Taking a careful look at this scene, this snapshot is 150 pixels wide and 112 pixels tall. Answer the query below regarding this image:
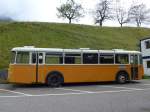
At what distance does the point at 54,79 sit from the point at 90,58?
3.17 meters

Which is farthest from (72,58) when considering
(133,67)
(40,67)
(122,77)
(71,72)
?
(133,67)

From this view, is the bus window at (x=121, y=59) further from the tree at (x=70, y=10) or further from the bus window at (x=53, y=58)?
the tree at (x=70, y=10)

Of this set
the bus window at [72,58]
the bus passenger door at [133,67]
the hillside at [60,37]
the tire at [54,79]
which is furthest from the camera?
the hillside at [60,37]

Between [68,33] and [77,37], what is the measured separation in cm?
248

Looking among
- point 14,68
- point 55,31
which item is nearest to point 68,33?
point 55,31

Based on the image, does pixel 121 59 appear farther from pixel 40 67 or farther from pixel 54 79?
pixel 40 67

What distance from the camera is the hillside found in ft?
140

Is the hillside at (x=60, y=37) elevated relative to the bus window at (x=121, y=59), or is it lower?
elevated

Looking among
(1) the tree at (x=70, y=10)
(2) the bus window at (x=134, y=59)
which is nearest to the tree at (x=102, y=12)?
(1) the tree at (x=70, y=10)

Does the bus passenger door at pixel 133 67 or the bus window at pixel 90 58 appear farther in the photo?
the bus passenger door at pixel 133 67

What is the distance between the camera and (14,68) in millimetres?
21484

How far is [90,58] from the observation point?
78.4 ft

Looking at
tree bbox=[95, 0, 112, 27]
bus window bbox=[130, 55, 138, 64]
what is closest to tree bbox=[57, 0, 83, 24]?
tree bbox=[95, 0, 112, 27]

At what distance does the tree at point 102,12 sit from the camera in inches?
3169
